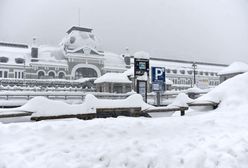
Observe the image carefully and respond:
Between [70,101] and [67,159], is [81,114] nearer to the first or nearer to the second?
[67,159]

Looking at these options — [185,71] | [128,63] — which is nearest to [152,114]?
[128,63]

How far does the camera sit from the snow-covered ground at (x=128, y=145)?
16.4 feet

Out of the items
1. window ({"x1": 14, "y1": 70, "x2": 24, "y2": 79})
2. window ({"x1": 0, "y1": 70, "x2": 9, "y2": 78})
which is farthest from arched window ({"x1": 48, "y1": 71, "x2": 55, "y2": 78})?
window ({"x1": 0, "y1": 70, "x2": 9, "y2": 78})

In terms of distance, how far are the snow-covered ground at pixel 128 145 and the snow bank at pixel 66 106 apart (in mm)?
2656

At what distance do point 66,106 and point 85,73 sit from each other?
4892cm

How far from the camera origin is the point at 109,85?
3728 cm

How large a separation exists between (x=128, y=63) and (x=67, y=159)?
61864mm

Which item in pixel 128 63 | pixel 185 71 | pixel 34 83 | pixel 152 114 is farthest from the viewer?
pixel 185 71

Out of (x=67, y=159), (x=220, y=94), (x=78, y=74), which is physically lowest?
(x=67, y=159)

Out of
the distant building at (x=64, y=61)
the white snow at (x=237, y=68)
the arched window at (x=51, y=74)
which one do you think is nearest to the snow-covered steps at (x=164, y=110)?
the white snow at (x=237, y=68)

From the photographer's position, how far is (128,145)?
5660mm

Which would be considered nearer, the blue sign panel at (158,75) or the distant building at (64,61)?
the blue sign panel at (158,75)

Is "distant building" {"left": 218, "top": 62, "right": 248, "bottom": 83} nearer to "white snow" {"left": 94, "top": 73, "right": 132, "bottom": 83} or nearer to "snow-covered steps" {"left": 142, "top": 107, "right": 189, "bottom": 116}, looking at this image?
"white snow" {"left": 94, "top": 73, "right": 132, "bottom": 83}

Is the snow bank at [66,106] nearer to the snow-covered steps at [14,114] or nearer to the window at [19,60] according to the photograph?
the snow-covered steps at [14,114]
